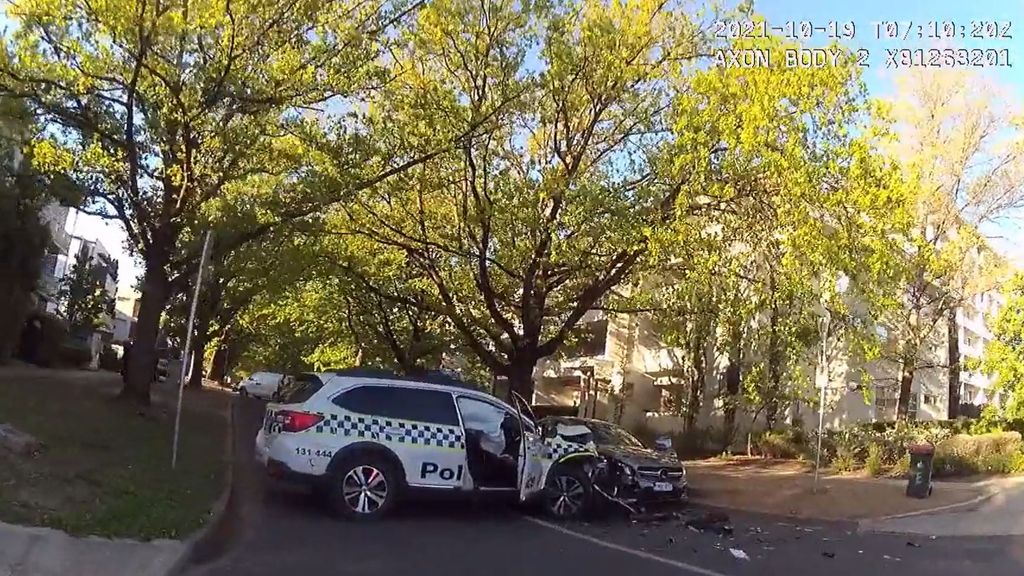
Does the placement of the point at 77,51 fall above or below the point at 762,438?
above

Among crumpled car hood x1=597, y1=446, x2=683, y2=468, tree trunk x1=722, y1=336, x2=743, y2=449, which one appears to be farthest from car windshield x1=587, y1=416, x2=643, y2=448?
tree trunk x1=722, y1=336, x2=743, y2=449

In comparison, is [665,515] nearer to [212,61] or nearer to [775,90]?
[775,90]

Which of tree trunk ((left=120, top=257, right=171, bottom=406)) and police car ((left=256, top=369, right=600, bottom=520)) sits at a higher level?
tree trunk ((left=120, top=257, right=171, bottom=406))

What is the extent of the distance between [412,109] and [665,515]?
9.15 metres

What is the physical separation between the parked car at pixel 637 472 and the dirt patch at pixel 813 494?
58.1 inches

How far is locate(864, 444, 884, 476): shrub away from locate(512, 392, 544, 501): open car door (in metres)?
11.3

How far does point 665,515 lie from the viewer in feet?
42.0

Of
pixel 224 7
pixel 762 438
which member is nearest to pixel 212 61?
pixel 224 7

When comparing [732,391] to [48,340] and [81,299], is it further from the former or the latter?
[81,299]

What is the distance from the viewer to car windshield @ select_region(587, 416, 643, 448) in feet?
50.1

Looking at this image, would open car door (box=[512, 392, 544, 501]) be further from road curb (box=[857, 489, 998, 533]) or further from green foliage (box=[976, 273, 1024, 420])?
green foliage (box=[976, 273, 1024, 420])

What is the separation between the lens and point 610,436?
51.4ft

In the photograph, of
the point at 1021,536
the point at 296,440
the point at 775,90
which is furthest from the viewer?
the point at 775,90

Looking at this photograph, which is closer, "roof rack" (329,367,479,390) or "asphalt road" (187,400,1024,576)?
"asphalt road" (187,400,1024,576)
